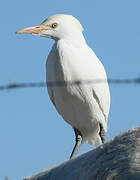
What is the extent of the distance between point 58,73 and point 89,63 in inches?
19.3

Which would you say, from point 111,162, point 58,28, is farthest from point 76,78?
point 111,162

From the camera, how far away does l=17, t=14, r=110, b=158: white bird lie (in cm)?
954

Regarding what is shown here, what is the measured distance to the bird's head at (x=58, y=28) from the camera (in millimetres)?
9906

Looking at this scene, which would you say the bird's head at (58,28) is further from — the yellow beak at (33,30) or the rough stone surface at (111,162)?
the rough stone surface at (111,162)

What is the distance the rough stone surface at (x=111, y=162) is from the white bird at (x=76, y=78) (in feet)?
10.3

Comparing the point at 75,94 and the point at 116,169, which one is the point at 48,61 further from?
the point at 116,169

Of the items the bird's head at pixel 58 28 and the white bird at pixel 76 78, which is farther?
the bird's head at pixel 58 28

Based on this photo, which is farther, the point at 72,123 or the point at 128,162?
the point at 72,123

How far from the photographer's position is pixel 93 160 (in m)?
6.06

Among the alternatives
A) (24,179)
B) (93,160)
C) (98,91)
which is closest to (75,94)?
(98,91)

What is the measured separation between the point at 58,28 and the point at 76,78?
2.96 feet

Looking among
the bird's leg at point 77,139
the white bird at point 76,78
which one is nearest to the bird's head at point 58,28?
the white bird at point 76,78

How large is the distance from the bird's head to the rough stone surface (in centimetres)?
374

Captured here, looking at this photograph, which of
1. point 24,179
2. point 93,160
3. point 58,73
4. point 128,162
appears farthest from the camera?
point 58,73
